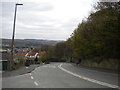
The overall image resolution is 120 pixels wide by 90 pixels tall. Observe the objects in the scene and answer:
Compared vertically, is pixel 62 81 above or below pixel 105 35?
below

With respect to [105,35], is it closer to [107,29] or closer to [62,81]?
[107,29]

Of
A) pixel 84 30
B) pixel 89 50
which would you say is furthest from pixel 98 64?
pixel 84 30

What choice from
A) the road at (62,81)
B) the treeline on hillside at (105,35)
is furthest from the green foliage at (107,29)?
the road at (62,81)

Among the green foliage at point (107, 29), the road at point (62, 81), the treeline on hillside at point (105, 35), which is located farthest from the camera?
the treeline on hillside at point (105, 35)

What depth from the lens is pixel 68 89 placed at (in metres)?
14.0

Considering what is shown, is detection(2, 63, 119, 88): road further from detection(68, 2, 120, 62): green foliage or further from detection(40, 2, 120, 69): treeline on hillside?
detection(40, 2, 120, 69): treeline on hillside

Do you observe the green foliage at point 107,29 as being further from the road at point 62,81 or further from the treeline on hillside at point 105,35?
the road at point 62,81

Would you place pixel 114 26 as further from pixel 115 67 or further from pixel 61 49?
pixel 61 49

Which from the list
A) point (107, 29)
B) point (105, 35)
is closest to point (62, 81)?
point (107, 29)

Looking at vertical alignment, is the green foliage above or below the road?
above

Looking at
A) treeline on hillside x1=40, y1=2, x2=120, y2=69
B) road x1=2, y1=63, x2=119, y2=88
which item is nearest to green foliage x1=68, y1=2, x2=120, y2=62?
treeline on hillside x1=40, y1=2, x2=120, y2=69

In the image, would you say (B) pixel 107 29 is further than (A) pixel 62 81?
Yes

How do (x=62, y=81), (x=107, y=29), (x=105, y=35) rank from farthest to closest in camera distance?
(x=105, y=35) < (x=107, y=29) < (x=62, y=81)

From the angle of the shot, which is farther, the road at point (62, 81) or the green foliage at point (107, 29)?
the green foliage at point (107, 29)
